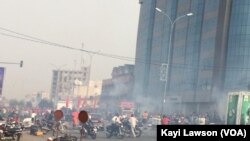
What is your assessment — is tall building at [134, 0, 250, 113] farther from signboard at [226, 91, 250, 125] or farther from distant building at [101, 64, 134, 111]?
signboard at [226, 91, 250, 125]

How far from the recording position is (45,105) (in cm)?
11031

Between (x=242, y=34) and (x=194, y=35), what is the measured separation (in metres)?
12.4

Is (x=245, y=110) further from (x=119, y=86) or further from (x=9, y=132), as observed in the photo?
(x=119, y=86)

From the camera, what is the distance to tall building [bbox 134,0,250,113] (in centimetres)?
6531

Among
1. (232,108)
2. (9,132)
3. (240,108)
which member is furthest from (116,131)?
(9,132)

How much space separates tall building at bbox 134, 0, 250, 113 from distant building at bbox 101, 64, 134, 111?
11.8m

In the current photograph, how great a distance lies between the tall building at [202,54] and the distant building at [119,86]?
11.8 metres

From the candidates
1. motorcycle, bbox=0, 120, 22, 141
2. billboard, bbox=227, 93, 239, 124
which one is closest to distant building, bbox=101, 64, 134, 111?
billboard, bbox=227, 93, 239, 124

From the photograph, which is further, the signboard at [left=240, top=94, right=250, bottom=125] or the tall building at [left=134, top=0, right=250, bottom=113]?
the tall building at [left=134, top=0, right=250, bottom=113]

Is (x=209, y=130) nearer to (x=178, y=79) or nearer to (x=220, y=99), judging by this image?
(x=220, y=99)

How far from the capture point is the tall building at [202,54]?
Answer: 65312 mm

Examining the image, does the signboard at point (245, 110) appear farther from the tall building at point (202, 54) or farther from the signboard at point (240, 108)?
the tall building at point (202, 54)

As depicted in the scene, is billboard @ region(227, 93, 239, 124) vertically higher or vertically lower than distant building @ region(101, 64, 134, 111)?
lower

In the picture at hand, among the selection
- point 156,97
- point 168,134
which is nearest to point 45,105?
point 156,97
